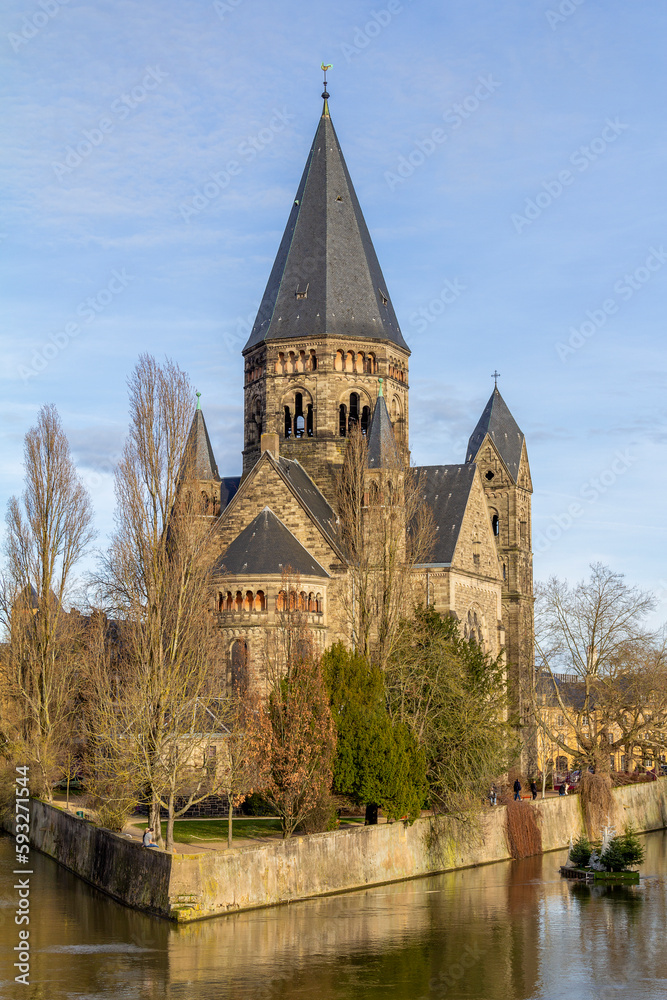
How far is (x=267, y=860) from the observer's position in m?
30.7

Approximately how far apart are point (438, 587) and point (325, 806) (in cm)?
1827

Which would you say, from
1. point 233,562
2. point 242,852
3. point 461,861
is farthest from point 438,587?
point 242,852

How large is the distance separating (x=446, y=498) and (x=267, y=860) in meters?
26.8

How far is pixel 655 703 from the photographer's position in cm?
5406

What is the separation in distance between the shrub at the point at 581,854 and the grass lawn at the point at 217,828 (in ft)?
30.3

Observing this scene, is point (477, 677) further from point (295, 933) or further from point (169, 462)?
point (295, 933)

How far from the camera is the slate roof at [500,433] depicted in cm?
6425

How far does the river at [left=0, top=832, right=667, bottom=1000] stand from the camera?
23.0 m

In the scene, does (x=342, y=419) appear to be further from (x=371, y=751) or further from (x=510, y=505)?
(x=371, y=751)

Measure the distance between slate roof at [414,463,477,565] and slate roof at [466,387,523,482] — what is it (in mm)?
8154

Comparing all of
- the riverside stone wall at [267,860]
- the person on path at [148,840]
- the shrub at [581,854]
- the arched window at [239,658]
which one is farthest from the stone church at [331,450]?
the person on path at [148,840]

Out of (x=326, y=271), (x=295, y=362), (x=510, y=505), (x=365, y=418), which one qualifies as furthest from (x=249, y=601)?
(x=510, y=505)

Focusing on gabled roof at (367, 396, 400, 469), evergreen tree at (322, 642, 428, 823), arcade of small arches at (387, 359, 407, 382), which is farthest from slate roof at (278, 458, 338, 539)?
evergreen tree at (322, 642, 428, 823)

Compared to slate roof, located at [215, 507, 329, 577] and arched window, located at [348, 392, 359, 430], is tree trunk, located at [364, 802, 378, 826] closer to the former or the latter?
slate roof, located at [215, 507, 329, 577]
